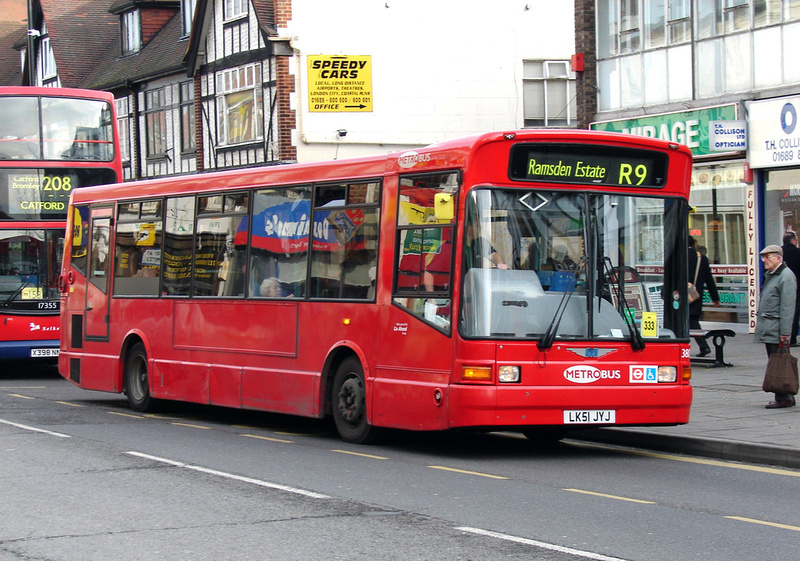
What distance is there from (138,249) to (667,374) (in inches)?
304

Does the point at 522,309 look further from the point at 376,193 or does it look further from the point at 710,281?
the point at 710,281

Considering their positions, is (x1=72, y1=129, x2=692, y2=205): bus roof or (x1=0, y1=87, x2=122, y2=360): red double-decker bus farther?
(x1=0, y1=87, x2=122, y2=360): red double-decker bus

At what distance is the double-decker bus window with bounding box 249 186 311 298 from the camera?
12.9 m

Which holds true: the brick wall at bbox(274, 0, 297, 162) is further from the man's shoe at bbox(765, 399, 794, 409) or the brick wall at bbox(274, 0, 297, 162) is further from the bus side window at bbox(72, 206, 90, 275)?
the man's shoe at bbox(765, 399, 794, 409)

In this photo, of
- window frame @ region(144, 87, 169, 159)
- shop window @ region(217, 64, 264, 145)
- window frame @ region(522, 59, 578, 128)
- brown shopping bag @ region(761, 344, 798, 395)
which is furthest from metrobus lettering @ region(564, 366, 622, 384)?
window frame @ region(144, 87, 169, 159)

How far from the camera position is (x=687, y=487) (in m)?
9.40

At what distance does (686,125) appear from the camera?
24141 millimetres

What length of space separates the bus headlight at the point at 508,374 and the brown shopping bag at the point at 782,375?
4074 mm

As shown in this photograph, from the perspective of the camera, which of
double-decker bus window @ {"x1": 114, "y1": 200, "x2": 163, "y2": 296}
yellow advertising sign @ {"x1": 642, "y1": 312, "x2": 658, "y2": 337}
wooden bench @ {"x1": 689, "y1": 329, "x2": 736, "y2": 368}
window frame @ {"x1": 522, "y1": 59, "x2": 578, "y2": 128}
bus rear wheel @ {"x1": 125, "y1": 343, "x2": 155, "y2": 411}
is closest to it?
yellow advertising sign @ {"x1": 642, "y1": 312, "x2": 658, "y2": 337}

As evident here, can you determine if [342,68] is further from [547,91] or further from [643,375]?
[643,375]

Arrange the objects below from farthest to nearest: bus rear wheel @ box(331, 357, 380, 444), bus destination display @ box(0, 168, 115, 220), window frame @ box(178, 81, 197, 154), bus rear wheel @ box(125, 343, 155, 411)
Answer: window frame @ box(178, 81, 197, 154), bus destination display @ box(0, 168, 115, 220), bus rear wheel @ box(125, 343, 155, 411), bus rear wheel @ box(331, 357, 380, 444)

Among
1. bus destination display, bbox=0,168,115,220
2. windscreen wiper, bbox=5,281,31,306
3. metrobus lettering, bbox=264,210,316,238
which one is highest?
bus destination display, bbox=0,168,115,220

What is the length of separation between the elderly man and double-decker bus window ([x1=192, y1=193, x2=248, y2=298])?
5823mm

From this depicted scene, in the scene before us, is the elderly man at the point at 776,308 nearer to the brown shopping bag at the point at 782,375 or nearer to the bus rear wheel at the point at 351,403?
the brown shopping bag at the point at 782,375
